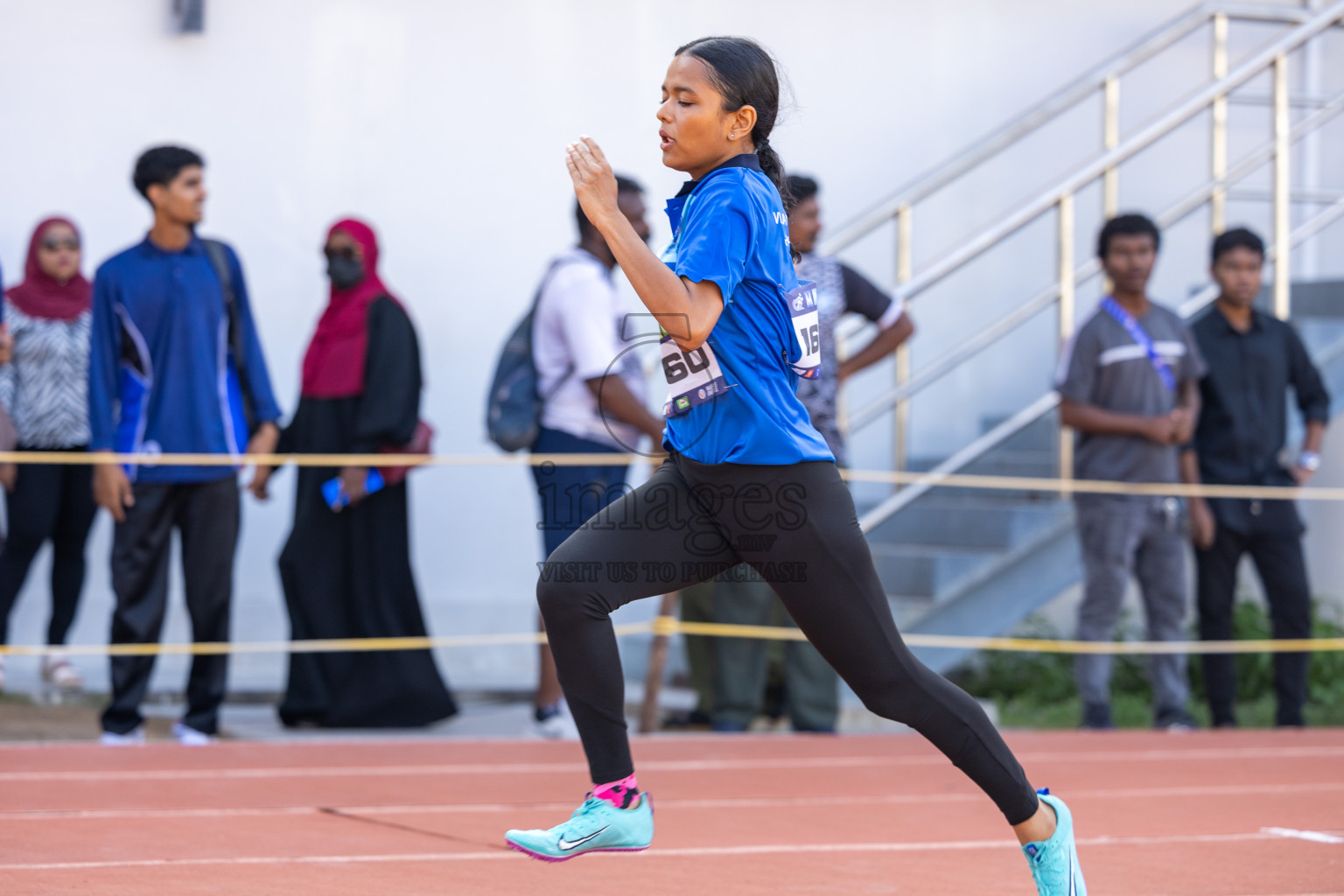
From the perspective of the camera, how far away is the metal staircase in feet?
24.5

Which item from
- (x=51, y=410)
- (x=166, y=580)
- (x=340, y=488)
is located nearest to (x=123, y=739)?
(x=166, y=580)

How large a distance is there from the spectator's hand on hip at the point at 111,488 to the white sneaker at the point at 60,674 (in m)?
1.66

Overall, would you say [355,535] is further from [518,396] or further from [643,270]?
[643,270]

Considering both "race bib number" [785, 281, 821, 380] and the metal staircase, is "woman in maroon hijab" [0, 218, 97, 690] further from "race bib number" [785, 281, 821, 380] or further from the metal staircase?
"race bib number" [785, 281, 821, 380]

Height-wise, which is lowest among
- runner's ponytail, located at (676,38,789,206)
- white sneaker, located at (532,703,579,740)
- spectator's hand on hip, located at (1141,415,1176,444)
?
white sneaker, located at (532,703,579,740)

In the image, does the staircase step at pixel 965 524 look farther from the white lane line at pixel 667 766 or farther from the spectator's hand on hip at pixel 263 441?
the spectator's hand on hip at pixel 263 441

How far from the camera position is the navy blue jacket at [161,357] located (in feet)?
19.4

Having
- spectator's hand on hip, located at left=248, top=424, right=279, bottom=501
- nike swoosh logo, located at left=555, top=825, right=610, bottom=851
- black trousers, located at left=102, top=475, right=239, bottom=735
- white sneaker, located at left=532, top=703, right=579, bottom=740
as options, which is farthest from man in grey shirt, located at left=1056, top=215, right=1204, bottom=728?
nike swoosh logo, located at left=555, top=825, right=610, bottom=851

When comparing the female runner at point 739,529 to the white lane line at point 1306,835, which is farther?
the white lane line at point 1306,835

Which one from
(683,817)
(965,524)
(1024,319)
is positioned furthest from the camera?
(1024,319)

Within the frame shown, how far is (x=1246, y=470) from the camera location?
7113 mm

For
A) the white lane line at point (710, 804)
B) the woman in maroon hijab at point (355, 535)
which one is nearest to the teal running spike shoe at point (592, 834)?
the white lane line at point (710, 804)

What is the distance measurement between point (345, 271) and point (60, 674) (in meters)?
2.16

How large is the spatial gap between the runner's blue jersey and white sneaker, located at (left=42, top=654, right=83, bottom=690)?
5014mm
